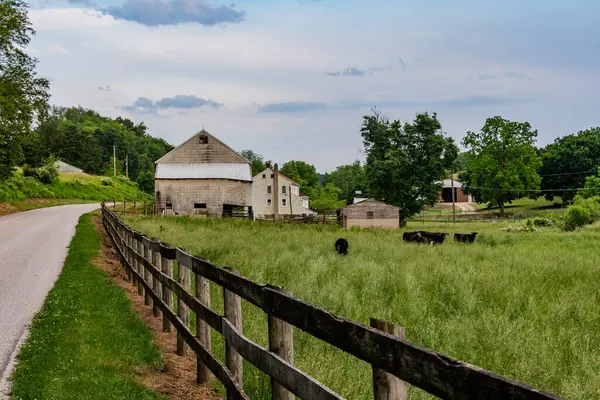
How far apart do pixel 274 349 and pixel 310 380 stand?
2.84ft

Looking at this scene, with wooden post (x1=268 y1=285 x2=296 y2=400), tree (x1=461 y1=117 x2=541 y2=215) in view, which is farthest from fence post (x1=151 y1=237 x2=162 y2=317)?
tree (x1=461 y1=117 x2=541 y2=215)

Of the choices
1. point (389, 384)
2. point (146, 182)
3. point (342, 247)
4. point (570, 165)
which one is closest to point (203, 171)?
point (342, 247)

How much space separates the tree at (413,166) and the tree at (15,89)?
109ft

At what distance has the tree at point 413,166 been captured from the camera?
59469mm

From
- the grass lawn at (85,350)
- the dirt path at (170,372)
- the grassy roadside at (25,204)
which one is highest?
the grassy roadside at (25,204)

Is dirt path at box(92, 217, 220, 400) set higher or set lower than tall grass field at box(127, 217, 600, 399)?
lower

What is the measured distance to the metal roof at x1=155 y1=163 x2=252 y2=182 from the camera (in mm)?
56281


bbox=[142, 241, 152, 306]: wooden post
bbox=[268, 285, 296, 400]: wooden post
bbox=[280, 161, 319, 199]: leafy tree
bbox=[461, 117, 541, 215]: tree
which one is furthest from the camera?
bbox=[280, 161, 319, 199]: leafy tree

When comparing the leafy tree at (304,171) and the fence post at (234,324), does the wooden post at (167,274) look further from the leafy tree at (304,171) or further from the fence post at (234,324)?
the leafy tree at (304,171)

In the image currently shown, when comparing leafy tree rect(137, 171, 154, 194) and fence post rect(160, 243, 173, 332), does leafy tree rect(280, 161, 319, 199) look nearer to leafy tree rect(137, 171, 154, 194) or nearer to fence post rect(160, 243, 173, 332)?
leafy tree rect(137, 171, 154, 194)

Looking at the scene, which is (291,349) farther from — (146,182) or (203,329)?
(146,182)

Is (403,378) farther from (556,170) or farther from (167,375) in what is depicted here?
(556,170)

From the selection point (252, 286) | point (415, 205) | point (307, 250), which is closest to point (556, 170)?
point (415, 205)

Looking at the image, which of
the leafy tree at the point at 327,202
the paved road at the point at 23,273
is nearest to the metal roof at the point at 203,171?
the paved road at the point at 23,273
